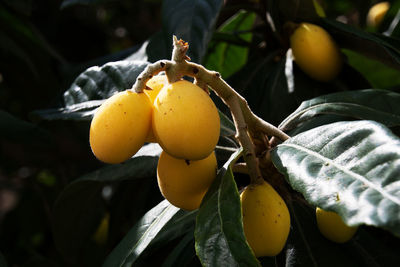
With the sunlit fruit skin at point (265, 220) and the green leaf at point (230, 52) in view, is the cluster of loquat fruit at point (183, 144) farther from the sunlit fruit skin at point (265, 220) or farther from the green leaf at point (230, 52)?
the green leaf at point (230, 52)

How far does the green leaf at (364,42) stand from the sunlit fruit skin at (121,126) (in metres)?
0.61

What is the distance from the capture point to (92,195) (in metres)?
1.40

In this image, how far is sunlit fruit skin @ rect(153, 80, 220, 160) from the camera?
2.39ft

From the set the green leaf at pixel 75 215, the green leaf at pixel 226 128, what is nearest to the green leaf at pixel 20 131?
the green leaf at pixel 75 215

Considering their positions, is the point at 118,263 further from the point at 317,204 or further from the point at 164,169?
the point at 317,204

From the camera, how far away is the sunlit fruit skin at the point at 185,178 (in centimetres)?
82

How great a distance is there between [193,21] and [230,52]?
778mm

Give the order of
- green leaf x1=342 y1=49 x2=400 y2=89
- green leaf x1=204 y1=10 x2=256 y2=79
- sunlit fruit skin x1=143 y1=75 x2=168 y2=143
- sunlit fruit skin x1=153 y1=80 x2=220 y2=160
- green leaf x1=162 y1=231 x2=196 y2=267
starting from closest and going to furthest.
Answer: sunlit fruit skin x1=153 y1=80 x2=220 y2=160, sunlit fruit skin x1=143 y1=75 x2=168 y2=143, green leaf x1=162 y1=231 x2=196 y2=267, green leaf x1=342 y1=49 x2=400 y2=89, green leaf x1=204 y1=10 x2=256 y2=79

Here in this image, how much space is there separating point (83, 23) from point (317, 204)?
2.42m

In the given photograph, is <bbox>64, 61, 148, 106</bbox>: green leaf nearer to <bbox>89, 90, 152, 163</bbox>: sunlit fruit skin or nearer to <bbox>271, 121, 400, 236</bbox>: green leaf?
<bbox>89, 90, 152, 163</bbox>: sunlit fruit skin

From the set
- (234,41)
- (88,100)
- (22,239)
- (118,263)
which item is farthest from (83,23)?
(118,263)

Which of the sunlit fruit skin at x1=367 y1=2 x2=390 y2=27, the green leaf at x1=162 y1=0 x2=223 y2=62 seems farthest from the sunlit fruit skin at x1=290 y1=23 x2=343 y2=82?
the sunlit fruit skin at x1=367 y1=2 x2=390 y2=27

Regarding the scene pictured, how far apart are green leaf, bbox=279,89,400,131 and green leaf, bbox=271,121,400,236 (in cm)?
18

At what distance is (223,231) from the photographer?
0.74 m
